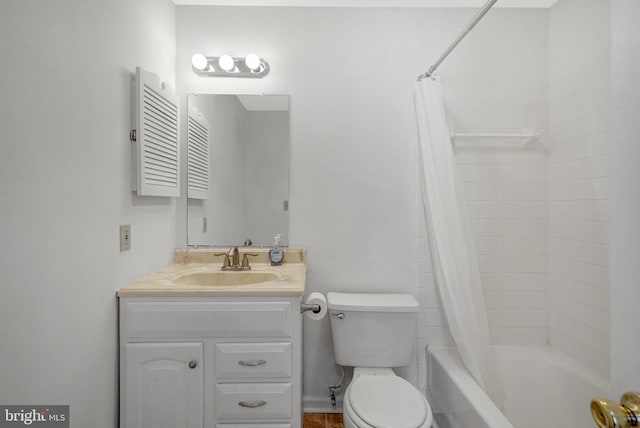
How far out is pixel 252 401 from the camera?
1482mm

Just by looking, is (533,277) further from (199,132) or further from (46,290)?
(46,290)

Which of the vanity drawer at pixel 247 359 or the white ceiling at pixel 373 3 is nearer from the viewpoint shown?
the vanity drawer at pixel 247 359

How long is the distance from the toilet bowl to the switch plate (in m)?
1.20

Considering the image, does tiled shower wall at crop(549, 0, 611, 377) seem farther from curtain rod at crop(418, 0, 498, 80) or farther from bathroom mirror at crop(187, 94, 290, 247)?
bathroom mirror at crop(187, 94, 290, 247)

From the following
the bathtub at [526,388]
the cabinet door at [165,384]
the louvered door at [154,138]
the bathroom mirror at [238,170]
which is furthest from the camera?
the bathroom mirror at [238,170]

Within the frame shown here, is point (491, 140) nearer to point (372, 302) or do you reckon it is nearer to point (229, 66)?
point (372, 302)

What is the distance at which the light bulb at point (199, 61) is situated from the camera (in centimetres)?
206

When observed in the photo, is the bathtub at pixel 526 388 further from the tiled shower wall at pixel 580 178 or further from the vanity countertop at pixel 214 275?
the vanity countertop at pixel 214 275

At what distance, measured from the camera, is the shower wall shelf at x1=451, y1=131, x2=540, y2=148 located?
205 centimetres

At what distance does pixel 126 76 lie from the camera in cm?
156

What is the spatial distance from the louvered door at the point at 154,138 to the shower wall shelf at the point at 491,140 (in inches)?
64.5

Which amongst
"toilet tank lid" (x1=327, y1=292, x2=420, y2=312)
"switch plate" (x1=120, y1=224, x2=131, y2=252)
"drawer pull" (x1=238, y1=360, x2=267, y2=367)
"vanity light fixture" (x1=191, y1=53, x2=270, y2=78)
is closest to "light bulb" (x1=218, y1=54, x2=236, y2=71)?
"vanity light fixture" (x1=191, y1=53, x2=270, y2=78)

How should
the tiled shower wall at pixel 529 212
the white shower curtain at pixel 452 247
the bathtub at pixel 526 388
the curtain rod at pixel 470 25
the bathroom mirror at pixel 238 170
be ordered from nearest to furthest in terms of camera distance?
the curtain rod at pixel 470 25
the bathtub at pixel 526 388
the white shower curtain at pixel 452 247
the tiled shower wall at pixel 529 212
the bathroom mirror at pixel 238 170

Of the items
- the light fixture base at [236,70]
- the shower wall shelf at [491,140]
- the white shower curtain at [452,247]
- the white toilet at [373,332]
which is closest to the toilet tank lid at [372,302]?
the white toilet at [373,332]
